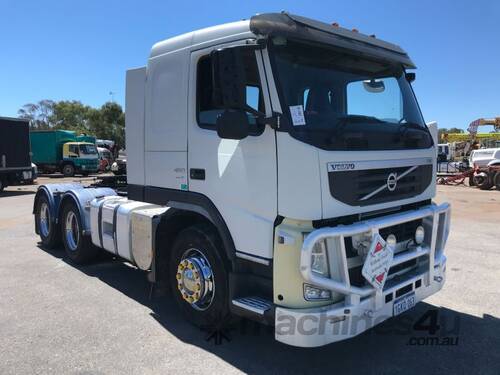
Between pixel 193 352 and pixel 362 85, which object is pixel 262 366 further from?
pixel 362 85

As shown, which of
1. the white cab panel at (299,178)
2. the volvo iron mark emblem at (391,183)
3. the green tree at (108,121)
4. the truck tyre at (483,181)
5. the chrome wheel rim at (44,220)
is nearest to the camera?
the white cab panel at (299,178)

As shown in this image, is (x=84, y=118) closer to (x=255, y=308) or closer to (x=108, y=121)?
(x=108, y=121)

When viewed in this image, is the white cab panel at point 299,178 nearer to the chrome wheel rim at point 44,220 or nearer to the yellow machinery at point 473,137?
the chrome wheel rim at point 44,220

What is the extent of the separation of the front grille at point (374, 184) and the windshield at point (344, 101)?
204 mm

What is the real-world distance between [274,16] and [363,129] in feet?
3.73

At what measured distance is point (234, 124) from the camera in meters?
3.30

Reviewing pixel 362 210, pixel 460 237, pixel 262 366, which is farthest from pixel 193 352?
pixel 460 237

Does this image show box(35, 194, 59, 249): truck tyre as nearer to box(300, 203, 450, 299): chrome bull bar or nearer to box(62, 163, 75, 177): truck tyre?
box(300, 203, 450, 299): chrome bull bar

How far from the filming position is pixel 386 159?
3654 mm

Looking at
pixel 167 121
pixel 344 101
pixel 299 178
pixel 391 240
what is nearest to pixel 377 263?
pixel 391 240

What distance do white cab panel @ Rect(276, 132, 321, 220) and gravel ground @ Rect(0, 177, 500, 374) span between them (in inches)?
52.8

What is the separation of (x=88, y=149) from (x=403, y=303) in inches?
1220

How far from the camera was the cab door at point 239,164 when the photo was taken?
340 cm

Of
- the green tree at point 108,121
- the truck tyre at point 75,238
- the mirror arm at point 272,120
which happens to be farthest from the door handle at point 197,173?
the green tree at point 108,121
